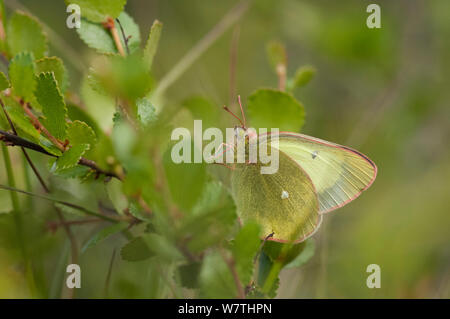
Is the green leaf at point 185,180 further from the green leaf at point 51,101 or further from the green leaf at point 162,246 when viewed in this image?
the green leaf at point 51,101

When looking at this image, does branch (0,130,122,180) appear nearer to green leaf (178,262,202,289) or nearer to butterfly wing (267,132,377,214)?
green leaf (178,262,202,289)

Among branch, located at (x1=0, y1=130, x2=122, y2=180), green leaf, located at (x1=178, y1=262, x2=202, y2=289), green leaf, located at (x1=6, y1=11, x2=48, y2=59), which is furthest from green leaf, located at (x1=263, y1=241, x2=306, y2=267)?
green leaf, located at (x1=6, y1=11, x2=48, y2=59)

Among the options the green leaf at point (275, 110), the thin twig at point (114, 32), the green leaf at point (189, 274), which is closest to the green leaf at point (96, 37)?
the thin twig at point (114, 32)

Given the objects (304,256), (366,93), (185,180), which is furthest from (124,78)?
(366,93)

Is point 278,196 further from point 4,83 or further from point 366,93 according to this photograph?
point 366,93

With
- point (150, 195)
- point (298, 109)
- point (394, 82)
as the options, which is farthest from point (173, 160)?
point (394, 82)

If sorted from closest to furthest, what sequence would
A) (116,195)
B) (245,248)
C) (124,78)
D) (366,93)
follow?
(124,78) < (245,248) < (116,195) < (366,93)

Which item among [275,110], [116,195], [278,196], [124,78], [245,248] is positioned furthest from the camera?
[278,196]
